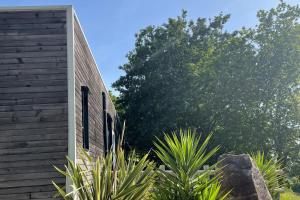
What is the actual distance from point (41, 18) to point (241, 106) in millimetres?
18146

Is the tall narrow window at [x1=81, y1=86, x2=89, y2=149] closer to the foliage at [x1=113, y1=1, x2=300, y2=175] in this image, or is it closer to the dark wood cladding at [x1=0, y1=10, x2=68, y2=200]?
the dark wood cladding at [x1=0, y1=10, x2=68, y2=200]

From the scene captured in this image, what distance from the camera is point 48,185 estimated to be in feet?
23.4

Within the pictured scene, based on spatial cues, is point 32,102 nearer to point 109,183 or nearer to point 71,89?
point 71,89

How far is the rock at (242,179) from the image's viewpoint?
7.48 meters

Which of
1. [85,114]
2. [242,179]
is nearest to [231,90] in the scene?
[85,114]

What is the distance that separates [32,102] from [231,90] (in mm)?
17989

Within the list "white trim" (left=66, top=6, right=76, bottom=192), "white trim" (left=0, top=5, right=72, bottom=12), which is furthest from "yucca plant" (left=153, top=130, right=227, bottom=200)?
"white trim" (left=0, top=5, right=72, bottom=12)

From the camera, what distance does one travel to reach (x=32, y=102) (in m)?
7.52

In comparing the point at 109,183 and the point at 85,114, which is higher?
the point at 85,114

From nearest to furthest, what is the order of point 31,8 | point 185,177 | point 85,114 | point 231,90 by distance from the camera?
point 185,177 → point 31,8 → point 85,114 → point 231,90

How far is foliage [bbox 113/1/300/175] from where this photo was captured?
77.2 feet

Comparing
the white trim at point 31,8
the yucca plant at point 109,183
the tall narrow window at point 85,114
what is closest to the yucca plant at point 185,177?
the yucca plant at point 109,183

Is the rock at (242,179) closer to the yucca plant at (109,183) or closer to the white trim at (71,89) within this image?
the yucca plant at (109,183)

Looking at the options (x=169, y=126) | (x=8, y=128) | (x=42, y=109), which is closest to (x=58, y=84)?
(x=42, y=109)
